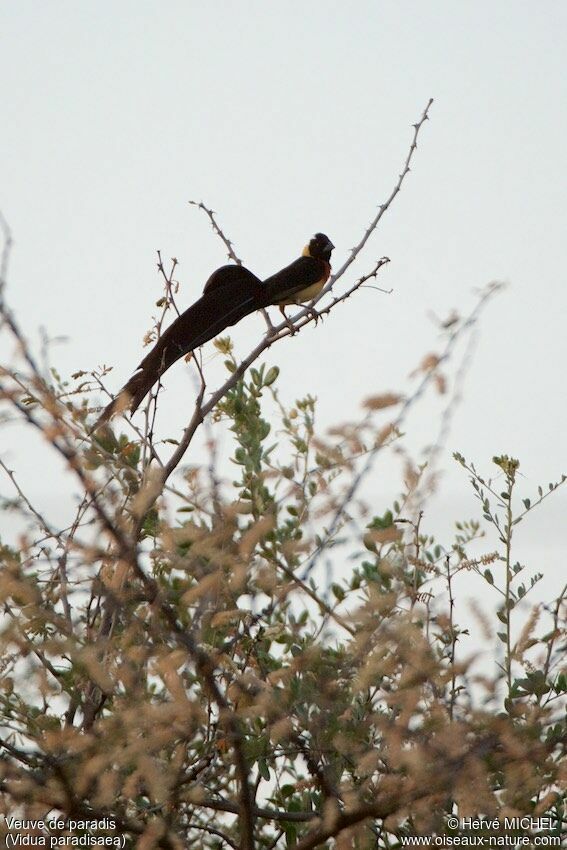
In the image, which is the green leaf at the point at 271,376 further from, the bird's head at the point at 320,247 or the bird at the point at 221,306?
the bird's head at the point at 320,247

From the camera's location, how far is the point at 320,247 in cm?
580

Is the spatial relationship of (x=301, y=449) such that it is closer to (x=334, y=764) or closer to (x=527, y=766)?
(x=334, y=764)

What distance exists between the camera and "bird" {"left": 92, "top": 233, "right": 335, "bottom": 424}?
310 centimetres

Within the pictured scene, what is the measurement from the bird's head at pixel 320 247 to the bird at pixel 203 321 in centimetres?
165

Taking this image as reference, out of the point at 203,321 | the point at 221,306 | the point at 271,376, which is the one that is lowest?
the point at 271,376

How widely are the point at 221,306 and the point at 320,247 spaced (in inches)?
85.8

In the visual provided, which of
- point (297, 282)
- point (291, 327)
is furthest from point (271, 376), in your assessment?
point (297, 282)

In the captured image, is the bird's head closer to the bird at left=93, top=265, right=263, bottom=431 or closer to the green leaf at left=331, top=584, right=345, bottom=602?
the bird at left=93, top=265, right=263, bottom=431

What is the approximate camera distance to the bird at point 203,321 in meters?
3.10

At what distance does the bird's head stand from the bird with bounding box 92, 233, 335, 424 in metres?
0.38

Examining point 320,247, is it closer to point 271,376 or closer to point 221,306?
point 221,306

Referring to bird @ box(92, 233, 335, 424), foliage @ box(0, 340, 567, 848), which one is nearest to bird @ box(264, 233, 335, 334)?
bird @ box(92, 233, 335, 424)

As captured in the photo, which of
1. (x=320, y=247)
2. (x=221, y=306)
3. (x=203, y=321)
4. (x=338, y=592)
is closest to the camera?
(x=338, y=592)

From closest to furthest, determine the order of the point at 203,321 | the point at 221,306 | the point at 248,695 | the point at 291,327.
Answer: the point at 248,695 < the point at 203,321 < the point at 221,306 < the point at 291,327
